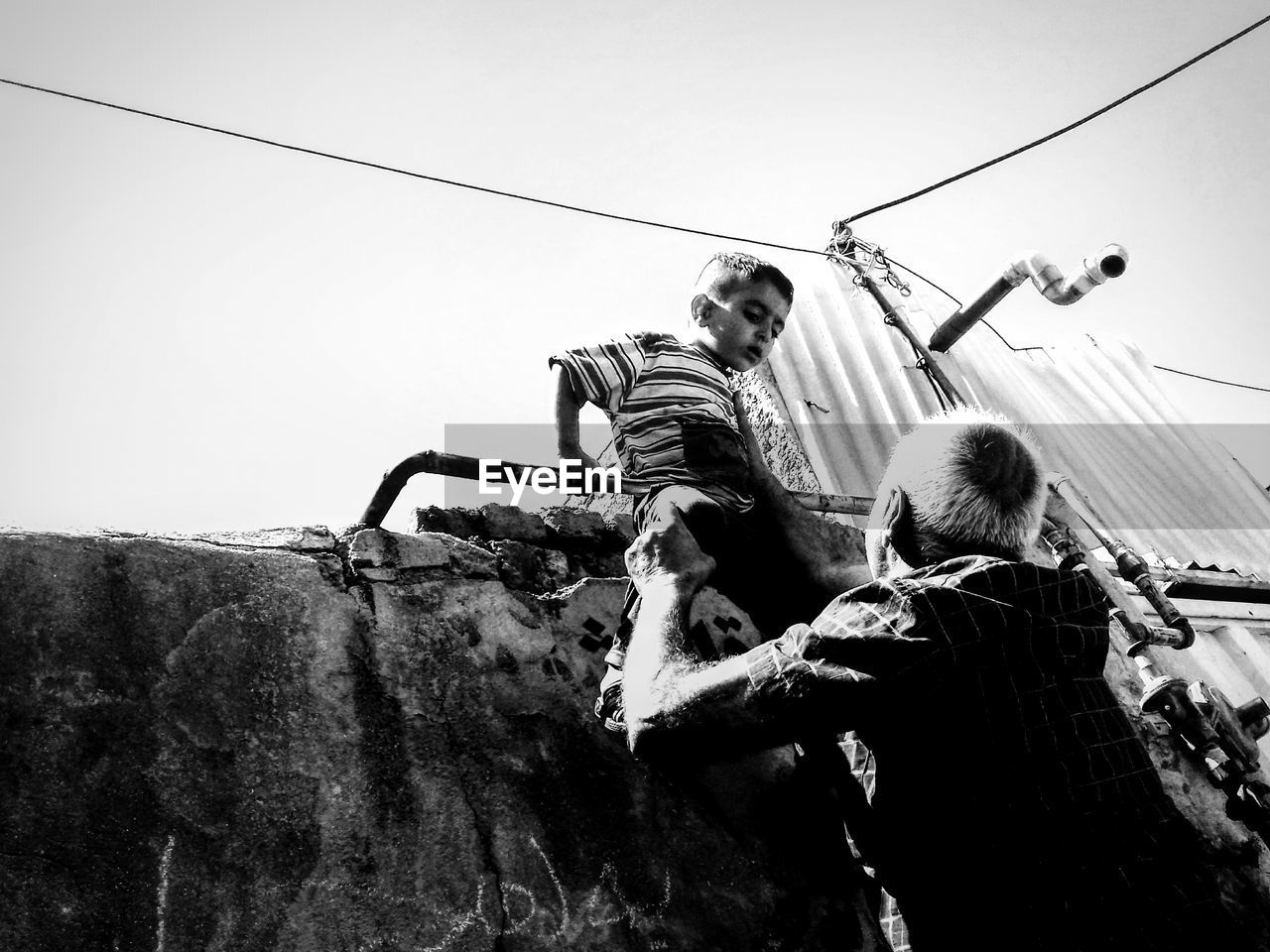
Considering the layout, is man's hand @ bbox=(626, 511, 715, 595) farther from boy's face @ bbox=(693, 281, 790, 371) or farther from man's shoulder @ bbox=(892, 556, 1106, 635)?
boy's face @ bbox=(693, 281, 790, 371)

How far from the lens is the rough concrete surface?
131 cm

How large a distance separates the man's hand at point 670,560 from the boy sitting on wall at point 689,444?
141mm

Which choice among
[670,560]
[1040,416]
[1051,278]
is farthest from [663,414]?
[1040,416]

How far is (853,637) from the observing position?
1.33 metres

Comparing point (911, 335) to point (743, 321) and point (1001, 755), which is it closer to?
point (743, 321)

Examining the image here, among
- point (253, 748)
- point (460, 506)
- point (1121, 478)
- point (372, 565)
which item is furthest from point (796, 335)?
point (253, 748)

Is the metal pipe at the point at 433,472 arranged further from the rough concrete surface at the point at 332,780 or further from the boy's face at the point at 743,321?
the boy's face at the point at 743,321

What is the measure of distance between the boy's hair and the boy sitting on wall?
0.01 m

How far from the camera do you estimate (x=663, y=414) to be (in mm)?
2410

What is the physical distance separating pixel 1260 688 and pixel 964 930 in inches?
184

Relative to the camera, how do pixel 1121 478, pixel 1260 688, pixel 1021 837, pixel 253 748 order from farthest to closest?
pixel 1121 478
pixel 1260 688
pixel 253 748
pixel 1021 837

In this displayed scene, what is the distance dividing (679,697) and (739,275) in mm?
1745

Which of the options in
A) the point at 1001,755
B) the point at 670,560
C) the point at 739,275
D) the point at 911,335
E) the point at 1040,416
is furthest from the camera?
the point at 1040,416

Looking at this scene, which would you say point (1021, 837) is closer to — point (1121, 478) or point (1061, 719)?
point (1061, 719)
